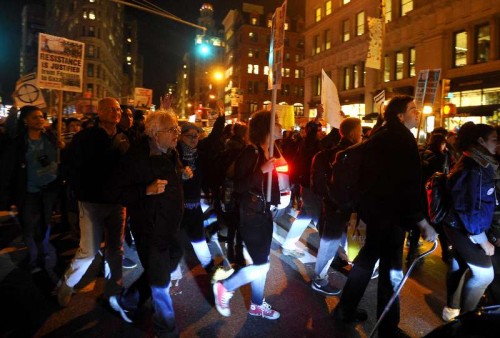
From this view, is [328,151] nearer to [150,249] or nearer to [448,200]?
[448,200]

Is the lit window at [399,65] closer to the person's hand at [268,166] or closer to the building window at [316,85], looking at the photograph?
the building window at [316,85]

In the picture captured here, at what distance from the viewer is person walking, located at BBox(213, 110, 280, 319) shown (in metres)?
3.86

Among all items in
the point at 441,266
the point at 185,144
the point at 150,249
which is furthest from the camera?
the point at 441,266

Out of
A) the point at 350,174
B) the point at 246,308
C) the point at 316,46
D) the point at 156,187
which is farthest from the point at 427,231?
the point at 316,46

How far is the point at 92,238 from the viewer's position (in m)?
4.31

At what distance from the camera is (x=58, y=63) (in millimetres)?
7477

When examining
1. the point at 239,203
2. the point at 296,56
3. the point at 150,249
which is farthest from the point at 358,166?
the point at 296,56

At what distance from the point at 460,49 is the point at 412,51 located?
438 cm

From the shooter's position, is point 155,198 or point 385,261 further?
point 385,261

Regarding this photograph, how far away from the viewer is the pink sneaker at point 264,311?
13.6ft

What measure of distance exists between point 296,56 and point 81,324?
76.0 meters

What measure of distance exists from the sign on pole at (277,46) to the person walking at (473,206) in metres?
2.04

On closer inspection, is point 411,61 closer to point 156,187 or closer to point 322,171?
point 322,171

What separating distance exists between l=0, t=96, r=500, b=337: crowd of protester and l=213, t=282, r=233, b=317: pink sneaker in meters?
0.01
